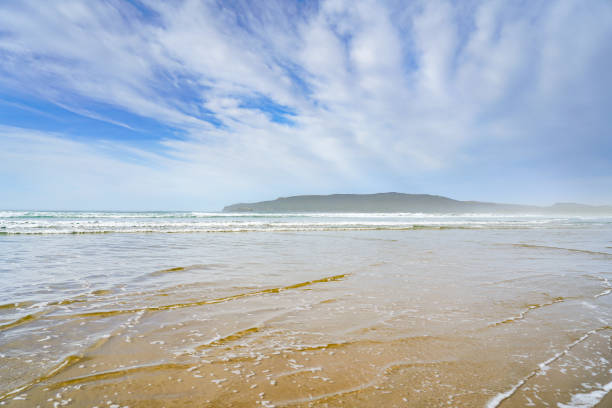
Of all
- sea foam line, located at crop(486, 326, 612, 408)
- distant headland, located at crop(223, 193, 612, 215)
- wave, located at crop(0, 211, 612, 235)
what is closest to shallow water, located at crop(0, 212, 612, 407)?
sea foam line, located at crop(486, 326, 612, 408)

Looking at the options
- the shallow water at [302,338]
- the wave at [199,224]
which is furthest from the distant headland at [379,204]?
the shallow water at [302,338]

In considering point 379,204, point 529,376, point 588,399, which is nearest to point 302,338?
point 529,376

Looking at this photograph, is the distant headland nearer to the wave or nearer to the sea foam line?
the wave

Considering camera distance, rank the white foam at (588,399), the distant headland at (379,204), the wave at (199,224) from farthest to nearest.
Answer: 1. the distant headland at (379,204)
2. the wave at (199,224)
3. the white foam at (588,399)

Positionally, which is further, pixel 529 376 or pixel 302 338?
pixel 302 338

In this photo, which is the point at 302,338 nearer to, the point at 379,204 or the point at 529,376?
the point at 529,376

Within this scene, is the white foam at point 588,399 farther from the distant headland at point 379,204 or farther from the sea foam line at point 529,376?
the distant headland at point 379,204

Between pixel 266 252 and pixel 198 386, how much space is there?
784 cm

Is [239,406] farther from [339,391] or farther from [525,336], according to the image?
[525,336]

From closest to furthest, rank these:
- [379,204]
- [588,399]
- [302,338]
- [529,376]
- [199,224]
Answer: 1. [588,399]
2. [529,376]
3. [302,338]
4. [199,224]
5. [379,204]

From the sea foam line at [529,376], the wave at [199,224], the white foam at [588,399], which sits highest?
the wave at [199,224]

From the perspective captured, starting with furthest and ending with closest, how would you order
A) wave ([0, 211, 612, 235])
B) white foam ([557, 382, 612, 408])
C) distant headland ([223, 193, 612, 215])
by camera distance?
distant headland ([223, 193, 612, 215]) < wave ([0, 211, 612, 235]) < white foam ([557, 382, 612, 408])

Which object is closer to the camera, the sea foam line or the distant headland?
the sea foam line

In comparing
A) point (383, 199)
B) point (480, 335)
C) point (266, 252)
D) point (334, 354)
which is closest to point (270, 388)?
point (334, 354)
